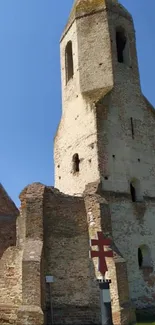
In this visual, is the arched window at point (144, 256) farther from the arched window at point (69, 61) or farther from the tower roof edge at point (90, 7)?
the tower roof edge at point (90, 7)

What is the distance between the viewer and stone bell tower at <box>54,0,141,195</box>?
1645 cm

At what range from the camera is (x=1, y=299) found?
12.9m

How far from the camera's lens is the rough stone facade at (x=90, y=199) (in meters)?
12.9

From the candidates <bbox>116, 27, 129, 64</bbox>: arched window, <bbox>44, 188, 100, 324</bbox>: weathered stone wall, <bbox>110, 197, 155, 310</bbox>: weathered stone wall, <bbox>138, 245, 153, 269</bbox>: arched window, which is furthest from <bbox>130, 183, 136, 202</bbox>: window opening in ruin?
<bbox>116, 27, 129, 64</bbox>: arched window

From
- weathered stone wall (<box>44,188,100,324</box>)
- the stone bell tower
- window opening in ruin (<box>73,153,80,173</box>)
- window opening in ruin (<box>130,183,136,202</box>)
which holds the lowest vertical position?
weathered stone wall (<box>44,188,100,324</box>)

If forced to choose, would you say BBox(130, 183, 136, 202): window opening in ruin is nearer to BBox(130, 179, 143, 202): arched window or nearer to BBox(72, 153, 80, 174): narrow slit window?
BBox(130, 179, 143, 202): arched window

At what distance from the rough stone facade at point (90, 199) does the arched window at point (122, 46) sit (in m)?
0.05

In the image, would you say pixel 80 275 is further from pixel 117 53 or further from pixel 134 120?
pixel 117 53

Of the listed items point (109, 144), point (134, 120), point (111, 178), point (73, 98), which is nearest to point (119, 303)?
point (111, 178)

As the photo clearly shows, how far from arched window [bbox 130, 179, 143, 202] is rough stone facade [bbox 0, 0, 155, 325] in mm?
42

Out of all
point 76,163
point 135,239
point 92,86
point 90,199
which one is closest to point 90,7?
point 92,86

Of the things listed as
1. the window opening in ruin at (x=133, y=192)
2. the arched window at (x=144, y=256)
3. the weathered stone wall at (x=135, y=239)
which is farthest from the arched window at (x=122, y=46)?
the arched window at (x=144, y=256)

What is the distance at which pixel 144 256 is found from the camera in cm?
1589

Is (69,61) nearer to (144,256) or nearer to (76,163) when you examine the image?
(76,163)
